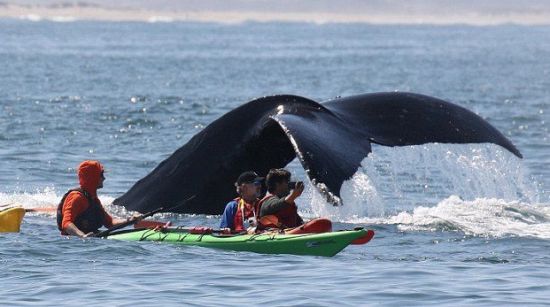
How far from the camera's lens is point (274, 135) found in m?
12.9

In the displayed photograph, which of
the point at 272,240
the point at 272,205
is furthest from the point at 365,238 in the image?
the point at 272,205

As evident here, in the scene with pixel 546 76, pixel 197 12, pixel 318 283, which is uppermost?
pixel 197 12

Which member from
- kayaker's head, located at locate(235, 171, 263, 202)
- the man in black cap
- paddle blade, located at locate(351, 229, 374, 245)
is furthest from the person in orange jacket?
paddle blade, located at locate(351, 229, 374, 245)

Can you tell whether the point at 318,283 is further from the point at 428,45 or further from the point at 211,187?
the point at 428,45

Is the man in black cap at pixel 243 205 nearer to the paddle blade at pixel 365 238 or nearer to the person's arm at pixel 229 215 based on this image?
the person's arm at pixel 229 215

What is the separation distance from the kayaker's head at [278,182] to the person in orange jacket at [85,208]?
1.60 metres

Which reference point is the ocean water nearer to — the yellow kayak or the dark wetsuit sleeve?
the yellow kayak

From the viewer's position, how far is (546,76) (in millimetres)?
42156

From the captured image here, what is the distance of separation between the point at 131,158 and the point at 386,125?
8.12m

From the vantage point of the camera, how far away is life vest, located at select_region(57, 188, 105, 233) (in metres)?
12.6

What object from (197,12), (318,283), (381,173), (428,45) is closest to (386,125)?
(318,283)

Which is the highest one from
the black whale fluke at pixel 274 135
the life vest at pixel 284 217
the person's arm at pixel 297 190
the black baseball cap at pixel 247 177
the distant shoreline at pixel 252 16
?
the distant shoreline at pixel 252 16

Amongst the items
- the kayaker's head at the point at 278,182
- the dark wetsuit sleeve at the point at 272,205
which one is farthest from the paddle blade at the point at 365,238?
the kayaker's head at the point at 278,182

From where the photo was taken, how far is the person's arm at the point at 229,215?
1240 centimetres
